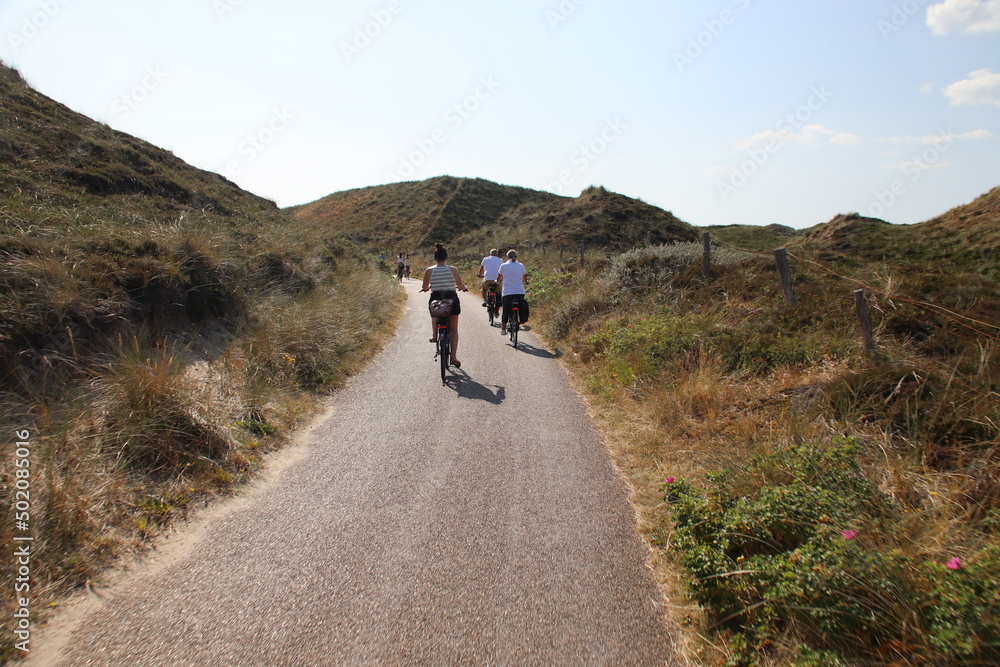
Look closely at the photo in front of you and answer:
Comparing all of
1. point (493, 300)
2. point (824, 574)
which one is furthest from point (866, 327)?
point (493, 300)

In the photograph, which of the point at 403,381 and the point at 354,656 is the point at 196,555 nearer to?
the point at 354,656

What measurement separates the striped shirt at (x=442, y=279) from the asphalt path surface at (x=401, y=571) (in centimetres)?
315

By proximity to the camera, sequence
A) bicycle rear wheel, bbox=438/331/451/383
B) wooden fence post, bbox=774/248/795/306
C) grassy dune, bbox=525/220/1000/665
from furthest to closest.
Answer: bicycle rear wheel, bbox=438/331/451/383, wooden fence post, bbox=774/248/795/306, grassy dune, bbox=525/220/1000/665

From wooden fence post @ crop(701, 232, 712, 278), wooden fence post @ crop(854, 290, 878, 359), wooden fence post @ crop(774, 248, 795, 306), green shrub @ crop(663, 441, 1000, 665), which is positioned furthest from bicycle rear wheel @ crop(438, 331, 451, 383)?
wooden fence post @ crop(701, 232, 712, 278)

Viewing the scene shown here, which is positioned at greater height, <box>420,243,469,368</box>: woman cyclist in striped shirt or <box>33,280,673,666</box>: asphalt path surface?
<box>420,243,469,368</box>: woman cyclist in striped shirt

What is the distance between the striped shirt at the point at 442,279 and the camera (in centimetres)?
814

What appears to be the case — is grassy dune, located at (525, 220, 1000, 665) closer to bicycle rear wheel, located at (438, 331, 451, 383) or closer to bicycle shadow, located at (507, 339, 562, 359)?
bicycle shadow, located at (507, 339, 562, 359)

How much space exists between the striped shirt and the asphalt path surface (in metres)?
3.15

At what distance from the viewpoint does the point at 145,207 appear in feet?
30.7

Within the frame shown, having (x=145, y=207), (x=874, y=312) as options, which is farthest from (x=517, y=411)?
(x=145, y=207)

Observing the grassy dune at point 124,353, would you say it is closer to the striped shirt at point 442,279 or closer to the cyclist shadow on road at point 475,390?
the cyclist shadow on road at point 475,390

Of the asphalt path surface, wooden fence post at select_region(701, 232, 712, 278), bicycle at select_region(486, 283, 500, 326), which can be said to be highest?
wooden fence post at select_region(701, 232, 712, 278)

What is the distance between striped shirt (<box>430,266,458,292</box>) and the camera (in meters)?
8.14

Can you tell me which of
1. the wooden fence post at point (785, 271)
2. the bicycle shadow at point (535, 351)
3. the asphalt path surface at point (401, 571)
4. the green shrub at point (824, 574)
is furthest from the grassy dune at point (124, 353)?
the wooden fence post at point (785, 271)
